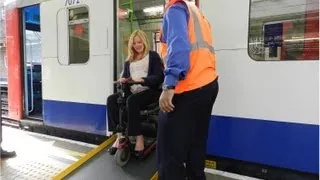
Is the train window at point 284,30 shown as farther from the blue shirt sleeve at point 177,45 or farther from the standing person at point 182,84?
the blue shirt sleeve at point 177,45

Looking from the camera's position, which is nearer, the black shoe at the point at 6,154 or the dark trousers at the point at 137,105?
the dark trousers at the point at 137,105

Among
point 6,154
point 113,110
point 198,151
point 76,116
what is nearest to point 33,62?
point 76,116

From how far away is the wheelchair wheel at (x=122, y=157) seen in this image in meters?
2.94

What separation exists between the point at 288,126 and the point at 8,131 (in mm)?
4388

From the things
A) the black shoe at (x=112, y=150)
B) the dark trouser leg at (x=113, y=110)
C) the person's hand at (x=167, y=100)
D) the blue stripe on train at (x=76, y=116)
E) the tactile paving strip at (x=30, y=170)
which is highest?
the person's hand at (x=167, y=100)

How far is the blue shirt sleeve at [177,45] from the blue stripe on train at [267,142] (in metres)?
1.18

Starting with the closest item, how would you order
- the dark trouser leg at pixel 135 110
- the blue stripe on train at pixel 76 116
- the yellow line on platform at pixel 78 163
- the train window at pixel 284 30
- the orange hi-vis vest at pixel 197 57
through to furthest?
the orange hi-vis vest at pixel 197 57
the train window at pixel 284 30
the yellow line on platform at pixel 78 163
the dark trouser leg at pixel 135 110
the blue stripe on train at pixel 76 116

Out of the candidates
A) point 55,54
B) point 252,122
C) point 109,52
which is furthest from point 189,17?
point 55,54

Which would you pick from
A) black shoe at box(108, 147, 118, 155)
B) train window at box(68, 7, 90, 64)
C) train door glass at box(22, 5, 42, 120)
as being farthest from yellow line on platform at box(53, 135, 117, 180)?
train door glass at box(22, 5, 42, 120)

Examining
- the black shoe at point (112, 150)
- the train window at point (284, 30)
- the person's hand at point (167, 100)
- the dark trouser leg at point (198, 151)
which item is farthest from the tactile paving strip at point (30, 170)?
the train window at point (284, 30)

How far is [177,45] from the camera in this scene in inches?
73.9

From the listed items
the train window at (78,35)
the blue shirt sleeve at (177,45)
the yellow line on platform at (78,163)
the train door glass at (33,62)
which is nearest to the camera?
the blue shirt sleeve at (177,45)

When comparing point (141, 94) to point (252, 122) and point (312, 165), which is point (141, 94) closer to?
point (252, 122)

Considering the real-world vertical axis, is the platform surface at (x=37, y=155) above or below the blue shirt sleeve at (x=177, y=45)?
below
